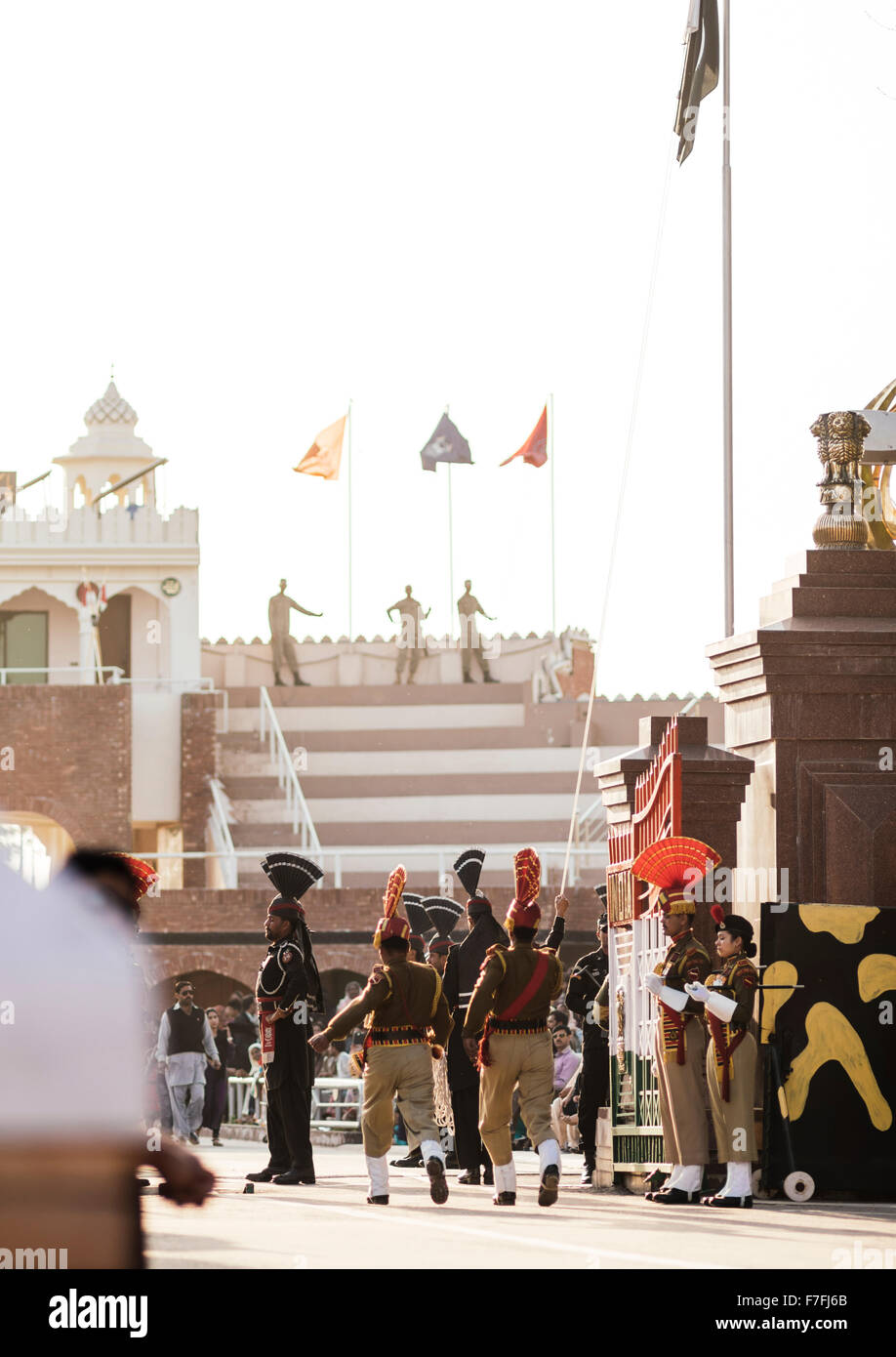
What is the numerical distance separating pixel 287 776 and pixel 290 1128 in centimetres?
2854

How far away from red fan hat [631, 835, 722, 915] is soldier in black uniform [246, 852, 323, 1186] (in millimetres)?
2146

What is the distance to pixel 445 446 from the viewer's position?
50.2m

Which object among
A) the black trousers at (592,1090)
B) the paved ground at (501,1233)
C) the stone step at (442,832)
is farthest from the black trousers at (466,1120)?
the stone step at (442,832)

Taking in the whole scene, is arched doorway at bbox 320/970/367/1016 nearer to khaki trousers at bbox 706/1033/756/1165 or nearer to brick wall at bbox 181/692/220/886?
brick wall at bbox 181/692/220/886

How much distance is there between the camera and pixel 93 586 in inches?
1833

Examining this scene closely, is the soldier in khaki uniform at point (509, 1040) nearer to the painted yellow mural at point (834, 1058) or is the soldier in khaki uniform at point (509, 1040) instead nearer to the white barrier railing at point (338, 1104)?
the painted yellow mural at point (834, 1058)

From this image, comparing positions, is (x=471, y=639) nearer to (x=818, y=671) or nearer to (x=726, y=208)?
(x=726, y=208)

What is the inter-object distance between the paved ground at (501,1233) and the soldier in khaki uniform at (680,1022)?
0.30m

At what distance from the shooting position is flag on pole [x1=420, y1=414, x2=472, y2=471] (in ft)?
164

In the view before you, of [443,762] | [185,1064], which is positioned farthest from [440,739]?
[185,1064]

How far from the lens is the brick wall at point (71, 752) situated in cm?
4016

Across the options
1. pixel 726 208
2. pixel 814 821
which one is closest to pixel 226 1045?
pixel 726 208

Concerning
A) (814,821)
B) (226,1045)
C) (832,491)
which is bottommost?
(226,1045)
